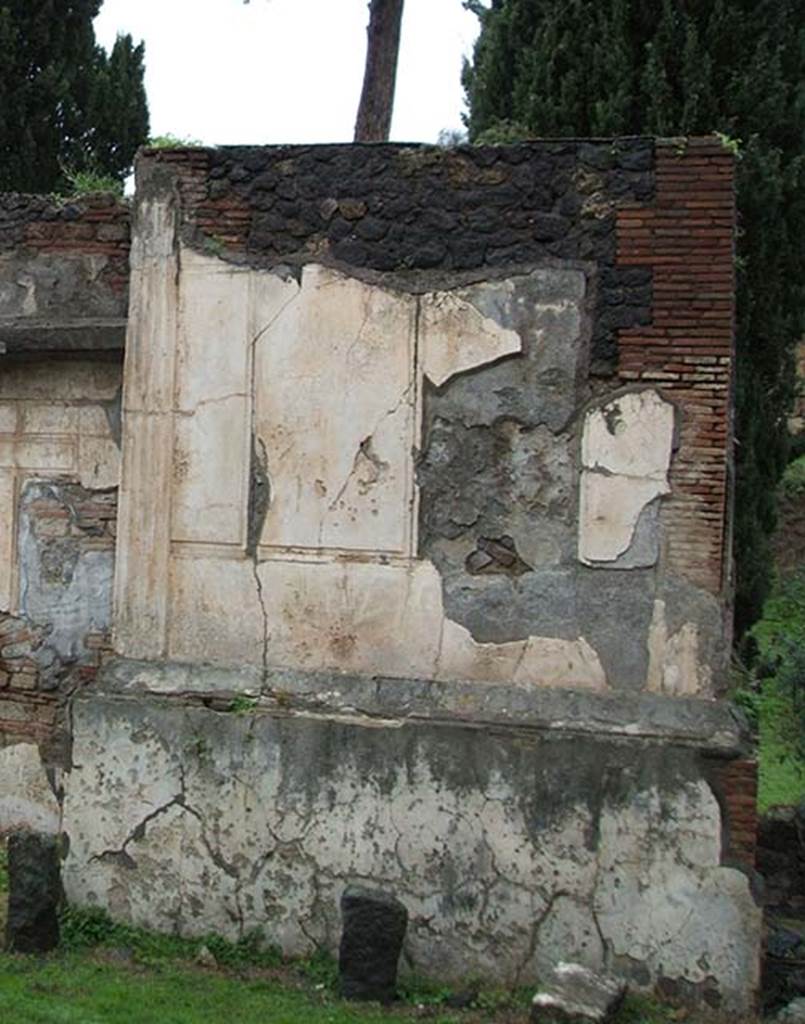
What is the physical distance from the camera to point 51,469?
6.61m

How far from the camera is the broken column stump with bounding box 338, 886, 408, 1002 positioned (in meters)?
5.08

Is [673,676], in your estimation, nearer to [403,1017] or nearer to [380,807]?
[380,807]

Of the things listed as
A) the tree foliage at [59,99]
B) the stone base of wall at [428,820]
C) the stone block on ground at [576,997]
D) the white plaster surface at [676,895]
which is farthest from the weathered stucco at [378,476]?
the tree foliage at [59,99]

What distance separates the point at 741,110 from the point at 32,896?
258 inches

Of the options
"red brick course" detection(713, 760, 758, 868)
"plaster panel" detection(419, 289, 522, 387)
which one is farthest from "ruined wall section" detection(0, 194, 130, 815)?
"red brick course" detection(713, 760, 758, 868)

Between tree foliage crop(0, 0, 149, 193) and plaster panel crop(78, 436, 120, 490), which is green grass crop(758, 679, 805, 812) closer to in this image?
plaster panel crop(78, 436, 120, 490)

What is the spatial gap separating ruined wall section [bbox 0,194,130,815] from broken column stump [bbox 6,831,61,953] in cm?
111

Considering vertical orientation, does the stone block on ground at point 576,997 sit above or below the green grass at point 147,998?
above

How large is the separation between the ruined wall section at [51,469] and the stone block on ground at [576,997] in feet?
9.27

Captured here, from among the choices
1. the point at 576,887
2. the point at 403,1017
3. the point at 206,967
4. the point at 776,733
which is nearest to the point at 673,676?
the point at 576,887

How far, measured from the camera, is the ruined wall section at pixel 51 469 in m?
6.50

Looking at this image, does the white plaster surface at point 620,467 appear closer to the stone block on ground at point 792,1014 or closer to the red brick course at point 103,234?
the stone block on ground at point 792,1014

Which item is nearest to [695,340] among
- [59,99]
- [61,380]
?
[61,380]

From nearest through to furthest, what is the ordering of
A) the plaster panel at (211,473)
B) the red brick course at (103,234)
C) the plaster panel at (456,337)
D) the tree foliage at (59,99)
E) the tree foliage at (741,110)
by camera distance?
the plaster panel at (456,337)
the plaster panel at (211,473)
the red brick course at (103,234)
the tree foliage at (741,110)
the tree foliage at (59,99)
